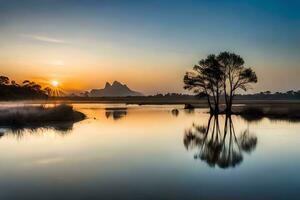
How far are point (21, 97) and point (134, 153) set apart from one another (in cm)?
12109

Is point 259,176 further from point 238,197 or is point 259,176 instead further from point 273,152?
point 273,152

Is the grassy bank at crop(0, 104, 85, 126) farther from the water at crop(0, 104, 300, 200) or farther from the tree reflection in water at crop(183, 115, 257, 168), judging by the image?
the tree reflection in water at crop(183, 115, 257, 168)

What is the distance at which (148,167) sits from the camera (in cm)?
1775

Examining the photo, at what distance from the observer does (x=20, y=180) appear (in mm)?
14867

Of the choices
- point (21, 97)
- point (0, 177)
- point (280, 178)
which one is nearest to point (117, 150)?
point (0, 177)

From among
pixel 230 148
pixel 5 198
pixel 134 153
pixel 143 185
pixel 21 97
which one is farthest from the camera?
pixel 21 97

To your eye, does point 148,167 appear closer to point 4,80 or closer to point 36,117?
point 36,117

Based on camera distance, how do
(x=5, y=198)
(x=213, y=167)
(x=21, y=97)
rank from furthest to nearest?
(x=21, y=97) → (x=213, y=167) → (x=5, y=198)

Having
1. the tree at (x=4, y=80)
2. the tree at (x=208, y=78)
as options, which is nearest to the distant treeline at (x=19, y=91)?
the tree at (x=4, y=80)

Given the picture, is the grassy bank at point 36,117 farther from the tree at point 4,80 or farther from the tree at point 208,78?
the tree at point 4,80


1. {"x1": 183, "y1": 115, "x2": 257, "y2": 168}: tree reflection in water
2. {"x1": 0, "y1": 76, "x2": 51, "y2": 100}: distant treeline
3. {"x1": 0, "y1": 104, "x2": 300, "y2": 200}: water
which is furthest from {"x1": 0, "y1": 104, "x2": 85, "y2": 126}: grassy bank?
{"x1": 0, "y1": 76, "x2": 51, "y2": 100}: distant treeline

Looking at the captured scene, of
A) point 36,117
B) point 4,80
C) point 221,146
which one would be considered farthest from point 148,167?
point 4,80

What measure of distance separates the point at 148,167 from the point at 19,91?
12710 cm

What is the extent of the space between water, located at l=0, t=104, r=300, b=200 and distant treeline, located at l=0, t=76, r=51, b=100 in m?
97.1
